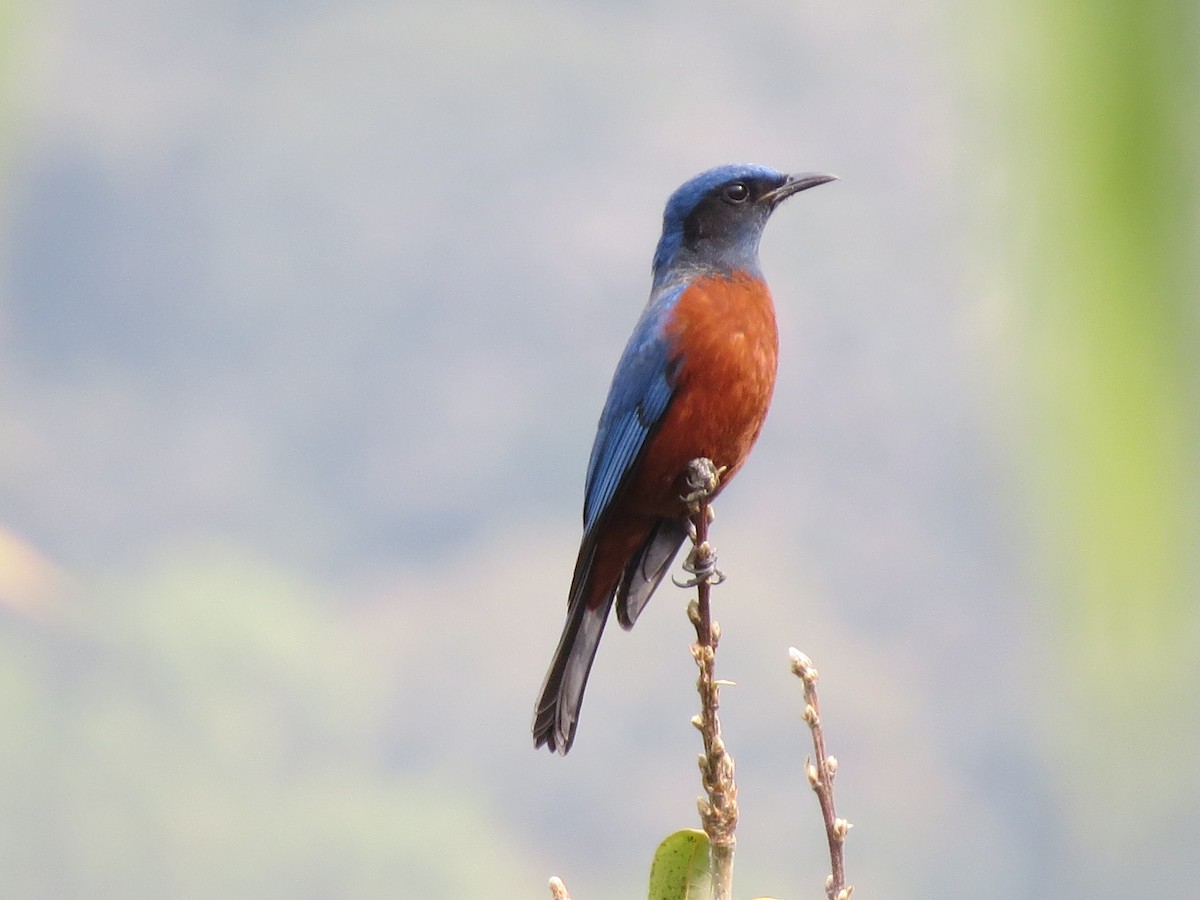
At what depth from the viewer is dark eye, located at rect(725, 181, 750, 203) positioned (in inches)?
120

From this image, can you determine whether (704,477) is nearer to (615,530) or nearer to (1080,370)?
(615,530)

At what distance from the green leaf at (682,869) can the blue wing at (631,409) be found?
1.06 meters

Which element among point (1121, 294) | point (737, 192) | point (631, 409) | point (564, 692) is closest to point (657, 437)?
point (631, 409)

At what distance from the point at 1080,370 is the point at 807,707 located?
128 cm

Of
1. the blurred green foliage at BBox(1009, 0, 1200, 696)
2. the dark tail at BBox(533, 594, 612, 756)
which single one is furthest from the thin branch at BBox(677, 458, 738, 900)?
the blurred green foliage at BBox(1009, 0, 1200, 696)

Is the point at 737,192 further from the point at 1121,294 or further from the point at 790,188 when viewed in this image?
the point at 1121,294

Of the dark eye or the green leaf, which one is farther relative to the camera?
the dark eye

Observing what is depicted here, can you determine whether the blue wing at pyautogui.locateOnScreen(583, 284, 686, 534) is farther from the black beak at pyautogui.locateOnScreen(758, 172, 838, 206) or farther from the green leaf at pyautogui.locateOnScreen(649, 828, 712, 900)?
the green leaf at pyautogui.locateOnScreen(649, 828, 712, 900)

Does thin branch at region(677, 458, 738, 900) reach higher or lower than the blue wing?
lower

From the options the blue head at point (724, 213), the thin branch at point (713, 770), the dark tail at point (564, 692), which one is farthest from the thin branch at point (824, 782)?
the blue head at point (724, 213)

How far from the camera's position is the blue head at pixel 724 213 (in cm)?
301

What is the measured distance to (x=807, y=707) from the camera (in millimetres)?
1511

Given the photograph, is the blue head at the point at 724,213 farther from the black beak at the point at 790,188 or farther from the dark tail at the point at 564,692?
the dark tail at the point at 564,692

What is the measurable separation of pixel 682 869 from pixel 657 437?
1182 millimetres
